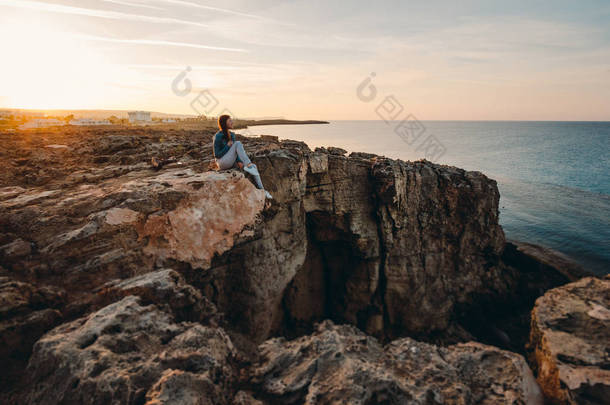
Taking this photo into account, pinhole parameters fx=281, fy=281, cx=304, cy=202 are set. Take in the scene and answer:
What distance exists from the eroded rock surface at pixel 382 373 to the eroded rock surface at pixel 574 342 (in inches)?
15.1

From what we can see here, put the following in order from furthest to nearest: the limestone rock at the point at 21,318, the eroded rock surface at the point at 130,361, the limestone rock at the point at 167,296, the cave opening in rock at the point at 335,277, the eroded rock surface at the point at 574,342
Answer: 1. the cave opening in rock at the point at 335,277
2. the limestone rock at the point at 167,296
3. the eroded rock surface at the point at 574,342
4. the limestone rock at the point at 21,318
5. the eroded rock surface at the point at 130,361

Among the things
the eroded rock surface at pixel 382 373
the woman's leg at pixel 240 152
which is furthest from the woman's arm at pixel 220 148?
the eroded rock surface at pixel 382 373

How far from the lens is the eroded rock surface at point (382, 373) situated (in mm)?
3635

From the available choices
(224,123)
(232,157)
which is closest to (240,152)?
(232,157)

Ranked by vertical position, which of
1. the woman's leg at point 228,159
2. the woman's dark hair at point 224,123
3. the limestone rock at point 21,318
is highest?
the woman's dark hair at point 224,123

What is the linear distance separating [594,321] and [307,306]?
10909 mm

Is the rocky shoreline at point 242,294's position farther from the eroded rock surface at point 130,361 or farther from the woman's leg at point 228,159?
the woman's leg at point 228,159

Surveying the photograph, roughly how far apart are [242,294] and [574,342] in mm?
8306

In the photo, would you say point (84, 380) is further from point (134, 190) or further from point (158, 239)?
point (134, 190)

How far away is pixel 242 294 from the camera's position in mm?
9602

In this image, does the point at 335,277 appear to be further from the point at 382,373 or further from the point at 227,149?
the point at 382,373

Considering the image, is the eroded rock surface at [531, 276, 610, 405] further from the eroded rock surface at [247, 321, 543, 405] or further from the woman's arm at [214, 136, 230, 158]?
the woman's arm at [214, 136, 230, 158]

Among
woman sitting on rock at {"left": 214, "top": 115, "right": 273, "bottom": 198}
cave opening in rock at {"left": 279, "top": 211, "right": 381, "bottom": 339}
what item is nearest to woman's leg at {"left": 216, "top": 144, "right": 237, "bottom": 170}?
woman sitting on rock at {"left": 214, "top": 115, "right": 273, "bottom": 198}

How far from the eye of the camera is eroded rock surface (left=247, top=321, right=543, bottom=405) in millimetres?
3635
